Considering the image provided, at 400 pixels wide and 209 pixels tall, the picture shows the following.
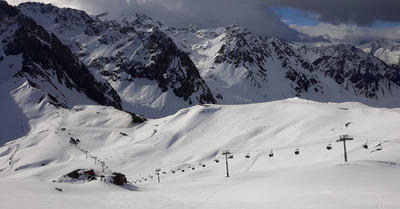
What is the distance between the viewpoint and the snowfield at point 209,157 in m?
30.8

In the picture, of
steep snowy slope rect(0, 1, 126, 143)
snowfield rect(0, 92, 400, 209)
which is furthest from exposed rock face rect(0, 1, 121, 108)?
snowfield rect(0, 92, 400, 209)

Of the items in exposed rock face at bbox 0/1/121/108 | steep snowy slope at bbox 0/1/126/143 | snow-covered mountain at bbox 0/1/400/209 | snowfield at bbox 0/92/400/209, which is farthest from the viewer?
exposed rock face at bbox 0/1/121/108

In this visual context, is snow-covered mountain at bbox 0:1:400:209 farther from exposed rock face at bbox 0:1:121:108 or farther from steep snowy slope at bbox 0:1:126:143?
exposed rock face at bbox 0:1:121:108

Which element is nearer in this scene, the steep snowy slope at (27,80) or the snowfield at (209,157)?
the snowfield at (209,157)

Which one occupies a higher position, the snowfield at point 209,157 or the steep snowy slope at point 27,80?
the steep snowy slope at point 27,80

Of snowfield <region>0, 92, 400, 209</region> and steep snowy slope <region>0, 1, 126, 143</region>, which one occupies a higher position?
steep snowy slope <region>0, 1, 126, 143</region>

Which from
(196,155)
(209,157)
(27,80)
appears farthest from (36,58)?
(209,157)

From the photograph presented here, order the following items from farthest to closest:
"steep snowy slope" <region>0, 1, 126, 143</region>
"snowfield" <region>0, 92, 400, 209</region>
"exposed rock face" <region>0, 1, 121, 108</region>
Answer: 1. "exposed rock face" <region>0, 1, 121, 108</region>
2. "steep snowy slope" <region>0, 1, 126, 143</region>
3. "snowfield" <region>0, 92, 400, 209</region>

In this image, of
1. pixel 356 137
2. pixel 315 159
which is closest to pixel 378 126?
pixel 356 137

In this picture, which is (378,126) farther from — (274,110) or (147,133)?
(147,133)

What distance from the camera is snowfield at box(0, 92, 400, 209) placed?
101 feet

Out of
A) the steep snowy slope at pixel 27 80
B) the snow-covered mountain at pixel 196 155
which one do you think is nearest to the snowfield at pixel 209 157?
the snow-covered mountain at pixel 196 155

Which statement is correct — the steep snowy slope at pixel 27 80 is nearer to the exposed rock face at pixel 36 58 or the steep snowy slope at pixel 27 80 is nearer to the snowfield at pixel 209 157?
the exposed rock face at pixel 36 58

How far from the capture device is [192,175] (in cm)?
6738
